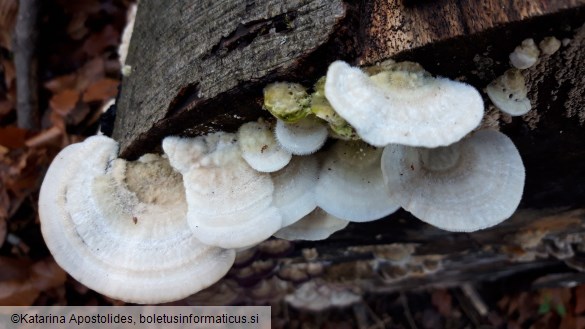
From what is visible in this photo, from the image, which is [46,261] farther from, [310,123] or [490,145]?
[490,145]

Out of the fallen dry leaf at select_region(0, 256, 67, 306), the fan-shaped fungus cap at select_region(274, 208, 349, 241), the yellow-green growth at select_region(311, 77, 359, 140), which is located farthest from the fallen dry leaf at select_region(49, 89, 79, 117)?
the yellow-green growth at select_region(311, 77, 359, 140)

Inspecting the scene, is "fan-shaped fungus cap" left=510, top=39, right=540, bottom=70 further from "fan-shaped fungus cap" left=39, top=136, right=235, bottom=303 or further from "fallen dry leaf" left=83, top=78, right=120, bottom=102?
"fallen dry leaf" left=83, top=78, right=120, bottom=102

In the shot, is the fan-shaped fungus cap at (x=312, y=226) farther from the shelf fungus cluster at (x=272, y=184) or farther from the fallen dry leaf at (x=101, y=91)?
the fallen dry leaf at (x=101, y=91)

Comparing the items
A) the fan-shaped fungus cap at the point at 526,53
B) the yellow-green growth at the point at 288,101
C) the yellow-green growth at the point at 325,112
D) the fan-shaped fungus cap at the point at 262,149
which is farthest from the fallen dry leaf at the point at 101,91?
the fan-shaped fungus cap at the point at 526,53

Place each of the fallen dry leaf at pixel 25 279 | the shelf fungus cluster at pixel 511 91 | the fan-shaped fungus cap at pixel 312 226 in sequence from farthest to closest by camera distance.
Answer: the fallen dry leaf at pixel 25 279 → the fan-shaped fungus cap at pixel 312 226 → the shelf fungus cluster at pixel 511 91

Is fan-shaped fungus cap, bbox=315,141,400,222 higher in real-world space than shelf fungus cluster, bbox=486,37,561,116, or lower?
lower

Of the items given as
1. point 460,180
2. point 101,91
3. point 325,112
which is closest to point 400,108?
point 325,112
